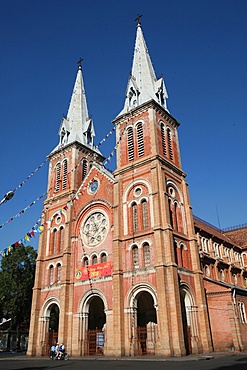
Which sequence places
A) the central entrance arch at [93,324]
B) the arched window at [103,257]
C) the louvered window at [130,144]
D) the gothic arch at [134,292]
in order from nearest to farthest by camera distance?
the gothic arch at [134,292]
the central entrance arch at [93,324]
the arched window at [103,257]
the louvered window at [130,144]

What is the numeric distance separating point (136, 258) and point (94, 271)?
5136 millimetres

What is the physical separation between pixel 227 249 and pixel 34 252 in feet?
91.3

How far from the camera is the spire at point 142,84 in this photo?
121 ft

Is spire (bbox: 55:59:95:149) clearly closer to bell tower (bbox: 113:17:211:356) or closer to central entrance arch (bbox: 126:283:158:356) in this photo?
bell tower (bbox: 113:17:211:356)

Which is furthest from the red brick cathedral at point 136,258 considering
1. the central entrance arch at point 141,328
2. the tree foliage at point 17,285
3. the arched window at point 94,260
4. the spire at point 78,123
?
the tree foliage at point 17,285

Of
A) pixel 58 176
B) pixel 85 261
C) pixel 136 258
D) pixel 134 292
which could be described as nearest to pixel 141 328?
pixel 134 292

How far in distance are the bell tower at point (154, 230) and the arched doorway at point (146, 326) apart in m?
0.23

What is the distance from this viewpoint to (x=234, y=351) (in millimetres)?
26594

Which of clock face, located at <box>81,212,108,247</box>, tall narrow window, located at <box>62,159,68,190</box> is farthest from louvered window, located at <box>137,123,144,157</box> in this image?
tall narrow window, located at <box>62,159,68,190</box>

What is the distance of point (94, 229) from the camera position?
3356 centimetres

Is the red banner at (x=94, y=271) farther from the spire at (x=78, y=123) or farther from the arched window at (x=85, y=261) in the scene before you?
the spire at (x=78, y=123)

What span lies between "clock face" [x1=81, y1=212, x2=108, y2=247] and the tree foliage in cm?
1603

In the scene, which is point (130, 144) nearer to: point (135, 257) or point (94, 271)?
point (135, 257)

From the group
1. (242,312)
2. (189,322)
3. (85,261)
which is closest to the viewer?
(189,322)
